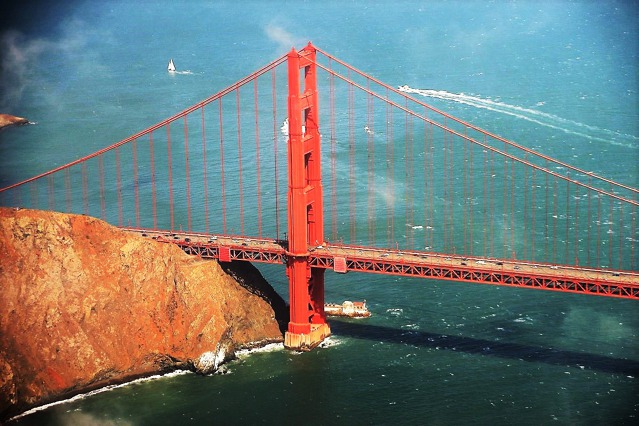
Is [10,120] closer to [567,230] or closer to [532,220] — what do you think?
[532,220]

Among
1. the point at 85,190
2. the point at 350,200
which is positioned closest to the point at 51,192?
the point at 85,190

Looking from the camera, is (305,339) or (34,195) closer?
(305,339)

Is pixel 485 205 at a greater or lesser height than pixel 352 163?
lesser

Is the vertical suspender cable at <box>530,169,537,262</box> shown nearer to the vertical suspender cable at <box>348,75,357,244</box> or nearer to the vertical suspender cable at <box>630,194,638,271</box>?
the vertical suspender cable at <box>630,194,638,271</box>

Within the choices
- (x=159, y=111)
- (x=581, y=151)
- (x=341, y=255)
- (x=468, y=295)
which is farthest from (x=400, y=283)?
(x=159, y=111)

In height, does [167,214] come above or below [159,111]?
below

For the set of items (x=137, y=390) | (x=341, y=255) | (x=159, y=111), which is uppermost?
(x=159, y=111)

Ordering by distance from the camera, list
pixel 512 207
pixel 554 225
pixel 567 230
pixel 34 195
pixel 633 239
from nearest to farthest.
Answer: pixel 633 239, pixel 567 230, pixel 554 225, pixel 512 207, pixel 34 195

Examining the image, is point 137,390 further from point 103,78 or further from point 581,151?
point 103,78
